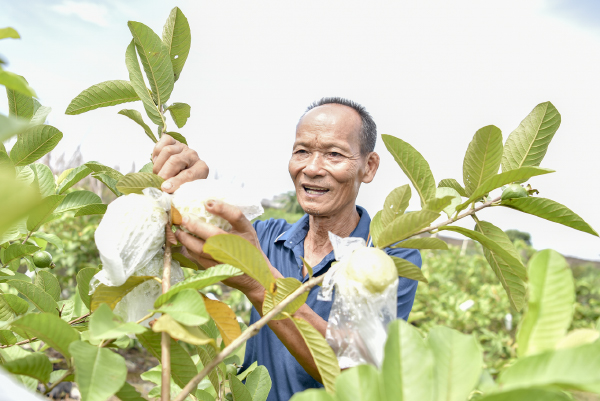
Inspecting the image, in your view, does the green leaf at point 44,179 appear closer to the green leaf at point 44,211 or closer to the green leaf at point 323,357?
the green leaf at point 44,211

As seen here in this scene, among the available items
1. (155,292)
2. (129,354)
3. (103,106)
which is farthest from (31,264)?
(129,354)

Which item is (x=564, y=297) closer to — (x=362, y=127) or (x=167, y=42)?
(x=167, y=42)

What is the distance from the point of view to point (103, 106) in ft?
3.02

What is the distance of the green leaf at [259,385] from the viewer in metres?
0.97

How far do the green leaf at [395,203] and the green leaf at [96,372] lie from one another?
1.43ft

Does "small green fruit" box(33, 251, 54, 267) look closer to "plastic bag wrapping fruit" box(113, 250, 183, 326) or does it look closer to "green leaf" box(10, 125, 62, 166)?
"green leaf" box(10, 125, 62, 166)

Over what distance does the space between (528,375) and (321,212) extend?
150 cm

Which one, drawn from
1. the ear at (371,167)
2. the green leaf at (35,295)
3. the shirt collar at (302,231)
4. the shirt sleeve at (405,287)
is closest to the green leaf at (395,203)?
the green leaf at (35,295)

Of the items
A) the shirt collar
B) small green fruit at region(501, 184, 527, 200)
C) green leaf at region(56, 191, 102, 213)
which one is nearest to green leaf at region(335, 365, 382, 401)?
small green fruit at region(501, 184, 527, 200)

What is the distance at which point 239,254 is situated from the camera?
590 mm

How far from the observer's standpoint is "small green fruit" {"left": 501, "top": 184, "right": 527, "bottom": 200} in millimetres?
706

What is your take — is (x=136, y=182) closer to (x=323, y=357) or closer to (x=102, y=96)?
(x=102, y=96)

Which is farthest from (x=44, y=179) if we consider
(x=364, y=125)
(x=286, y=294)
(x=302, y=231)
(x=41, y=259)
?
(x=364, y=125)

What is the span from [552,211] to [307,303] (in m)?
1.10
